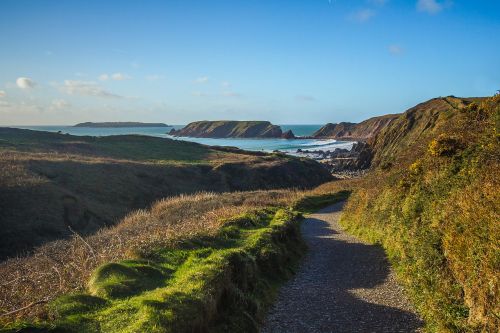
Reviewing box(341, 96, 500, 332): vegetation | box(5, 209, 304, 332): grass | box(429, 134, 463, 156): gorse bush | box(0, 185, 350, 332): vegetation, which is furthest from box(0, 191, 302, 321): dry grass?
box(429, 134, 463, 156): gorse bush

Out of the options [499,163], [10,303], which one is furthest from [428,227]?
[10,303]

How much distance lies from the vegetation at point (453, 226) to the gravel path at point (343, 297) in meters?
0.77

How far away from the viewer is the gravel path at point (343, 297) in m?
13.7

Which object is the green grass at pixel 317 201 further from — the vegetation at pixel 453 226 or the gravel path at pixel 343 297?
the vegetation at pixel 453 226

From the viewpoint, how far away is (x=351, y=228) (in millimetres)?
30375

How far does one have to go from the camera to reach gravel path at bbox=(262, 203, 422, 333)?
1371 centimetres

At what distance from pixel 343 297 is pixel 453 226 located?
572 cm

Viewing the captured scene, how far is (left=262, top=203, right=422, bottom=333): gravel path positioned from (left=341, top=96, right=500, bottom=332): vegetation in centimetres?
77

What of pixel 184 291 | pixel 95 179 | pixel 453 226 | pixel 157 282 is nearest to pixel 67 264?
pixel 157 282

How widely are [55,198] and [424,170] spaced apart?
1413 inches

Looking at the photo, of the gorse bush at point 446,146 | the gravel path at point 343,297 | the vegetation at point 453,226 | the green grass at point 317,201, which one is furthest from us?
the green grass at point 317,201

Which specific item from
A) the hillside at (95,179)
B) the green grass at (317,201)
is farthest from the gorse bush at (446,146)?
the hillside at (95,179)

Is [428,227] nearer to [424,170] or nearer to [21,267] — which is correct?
[424,170]

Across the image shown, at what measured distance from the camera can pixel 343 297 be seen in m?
16.4
